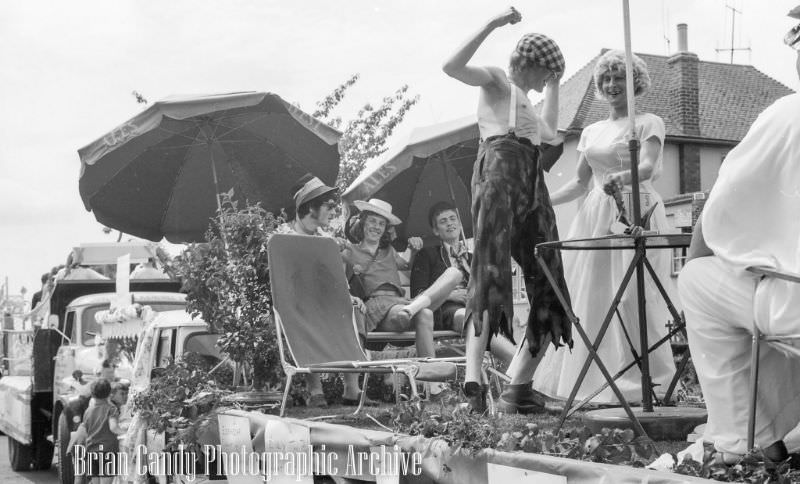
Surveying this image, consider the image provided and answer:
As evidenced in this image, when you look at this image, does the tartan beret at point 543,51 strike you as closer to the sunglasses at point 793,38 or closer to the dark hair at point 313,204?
the sunglasses at point 793,38

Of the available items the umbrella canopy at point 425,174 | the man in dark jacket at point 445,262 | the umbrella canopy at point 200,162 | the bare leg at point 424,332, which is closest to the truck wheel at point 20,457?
the umbrella canopy at point 200,162

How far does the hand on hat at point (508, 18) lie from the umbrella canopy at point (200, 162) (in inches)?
160

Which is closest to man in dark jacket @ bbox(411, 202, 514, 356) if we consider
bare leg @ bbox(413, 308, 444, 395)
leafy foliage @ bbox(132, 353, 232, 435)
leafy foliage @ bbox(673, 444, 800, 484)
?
bare leg @ bbox(413, 308, 444, 395)

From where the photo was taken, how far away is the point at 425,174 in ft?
31.4

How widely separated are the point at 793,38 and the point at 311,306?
3.92 m

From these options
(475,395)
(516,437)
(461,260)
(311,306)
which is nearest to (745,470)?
(516,437)

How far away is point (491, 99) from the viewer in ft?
15.3

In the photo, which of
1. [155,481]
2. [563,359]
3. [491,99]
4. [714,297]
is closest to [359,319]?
[155,481]

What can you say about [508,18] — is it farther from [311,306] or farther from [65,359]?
[65,359]

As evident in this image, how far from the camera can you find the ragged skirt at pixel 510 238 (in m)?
4.42

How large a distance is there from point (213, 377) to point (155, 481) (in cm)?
76

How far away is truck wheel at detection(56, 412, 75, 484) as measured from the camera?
9.31m

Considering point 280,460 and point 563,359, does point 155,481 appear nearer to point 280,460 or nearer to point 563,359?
point 280,460

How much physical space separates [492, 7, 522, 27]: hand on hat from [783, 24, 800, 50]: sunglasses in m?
1.51
